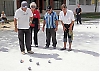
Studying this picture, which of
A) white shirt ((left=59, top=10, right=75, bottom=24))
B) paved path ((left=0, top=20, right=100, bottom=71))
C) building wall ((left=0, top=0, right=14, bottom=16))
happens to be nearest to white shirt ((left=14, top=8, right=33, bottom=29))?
paved path ((left=0, top=20, right=100, bottom=71))

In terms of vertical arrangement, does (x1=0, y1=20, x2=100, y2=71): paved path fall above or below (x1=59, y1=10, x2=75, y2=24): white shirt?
below

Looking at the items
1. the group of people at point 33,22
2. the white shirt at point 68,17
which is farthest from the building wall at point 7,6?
the white shirt at point 68,17

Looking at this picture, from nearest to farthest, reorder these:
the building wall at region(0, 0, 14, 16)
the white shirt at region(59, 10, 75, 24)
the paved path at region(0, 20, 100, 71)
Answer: the paved path at region(0, 20, 100, 71), the white shirt at region(59, 10, 75, 24), the building wall at region(0, 0, 14, 16)

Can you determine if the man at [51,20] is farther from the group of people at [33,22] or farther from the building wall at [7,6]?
the building wall at [7,6]

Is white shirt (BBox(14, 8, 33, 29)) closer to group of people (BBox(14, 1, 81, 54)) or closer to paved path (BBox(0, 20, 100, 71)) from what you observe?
group of people (BBox(14, 1, 81, 54))

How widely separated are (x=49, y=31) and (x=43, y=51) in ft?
2.97

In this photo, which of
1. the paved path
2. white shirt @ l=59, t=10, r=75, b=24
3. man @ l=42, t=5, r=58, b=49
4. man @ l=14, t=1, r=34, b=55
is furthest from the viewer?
man @ l=42, t=5, r=58, b=49

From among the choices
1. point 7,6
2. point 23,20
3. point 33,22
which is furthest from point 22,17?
point 7,6

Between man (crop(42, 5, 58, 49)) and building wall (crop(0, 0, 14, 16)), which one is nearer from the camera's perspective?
man (crop(42, 5, 58, 49))

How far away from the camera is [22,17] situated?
8.54 metres

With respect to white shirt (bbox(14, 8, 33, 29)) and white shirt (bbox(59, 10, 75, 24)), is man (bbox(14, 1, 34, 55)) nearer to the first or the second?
white shirt (bbox(14, 8, 33, 29))

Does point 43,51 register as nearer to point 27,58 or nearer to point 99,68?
point 27,58

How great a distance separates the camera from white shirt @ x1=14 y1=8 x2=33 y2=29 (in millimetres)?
8484

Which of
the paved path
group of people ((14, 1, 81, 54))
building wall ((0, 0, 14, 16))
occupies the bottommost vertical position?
the paved path
